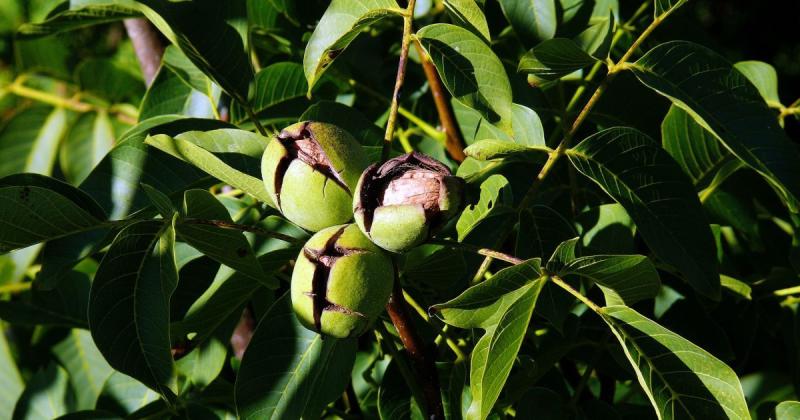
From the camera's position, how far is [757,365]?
199 centimetres

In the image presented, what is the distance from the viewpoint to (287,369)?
1144mm

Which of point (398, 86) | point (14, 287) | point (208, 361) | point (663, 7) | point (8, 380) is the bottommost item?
point (8, 380)

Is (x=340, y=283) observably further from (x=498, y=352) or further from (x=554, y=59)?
(x=554, y=59)

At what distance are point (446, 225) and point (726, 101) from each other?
44cm

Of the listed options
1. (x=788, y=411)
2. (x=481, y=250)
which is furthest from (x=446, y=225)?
(x=788, y=411)

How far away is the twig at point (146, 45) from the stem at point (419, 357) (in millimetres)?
932

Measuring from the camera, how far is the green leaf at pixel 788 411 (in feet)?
3.56

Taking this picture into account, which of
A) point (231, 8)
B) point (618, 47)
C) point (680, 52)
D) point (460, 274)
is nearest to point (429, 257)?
point (460, 274)

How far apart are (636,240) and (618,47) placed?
16.7 inches

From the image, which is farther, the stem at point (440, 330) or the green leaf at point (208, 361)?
the green leaf at point (208, 361)

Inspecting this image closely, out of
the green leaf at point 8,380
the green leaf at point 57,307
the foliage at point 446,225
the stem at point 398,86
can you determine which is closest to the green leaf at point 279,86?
the foliage at point 446,225

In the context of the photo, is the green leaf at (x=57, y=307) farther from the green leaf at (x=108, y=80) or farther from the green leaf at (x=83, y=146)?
the green leaf at (x=108, y=80)

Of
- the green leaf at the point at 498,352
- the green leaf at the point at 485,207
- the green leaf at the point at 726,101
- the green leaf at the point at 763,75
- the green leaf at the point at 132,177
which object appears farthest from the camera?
the green leaf at the point at 763,75

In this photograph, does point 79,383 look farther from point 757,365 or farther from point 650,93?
point 757,365
